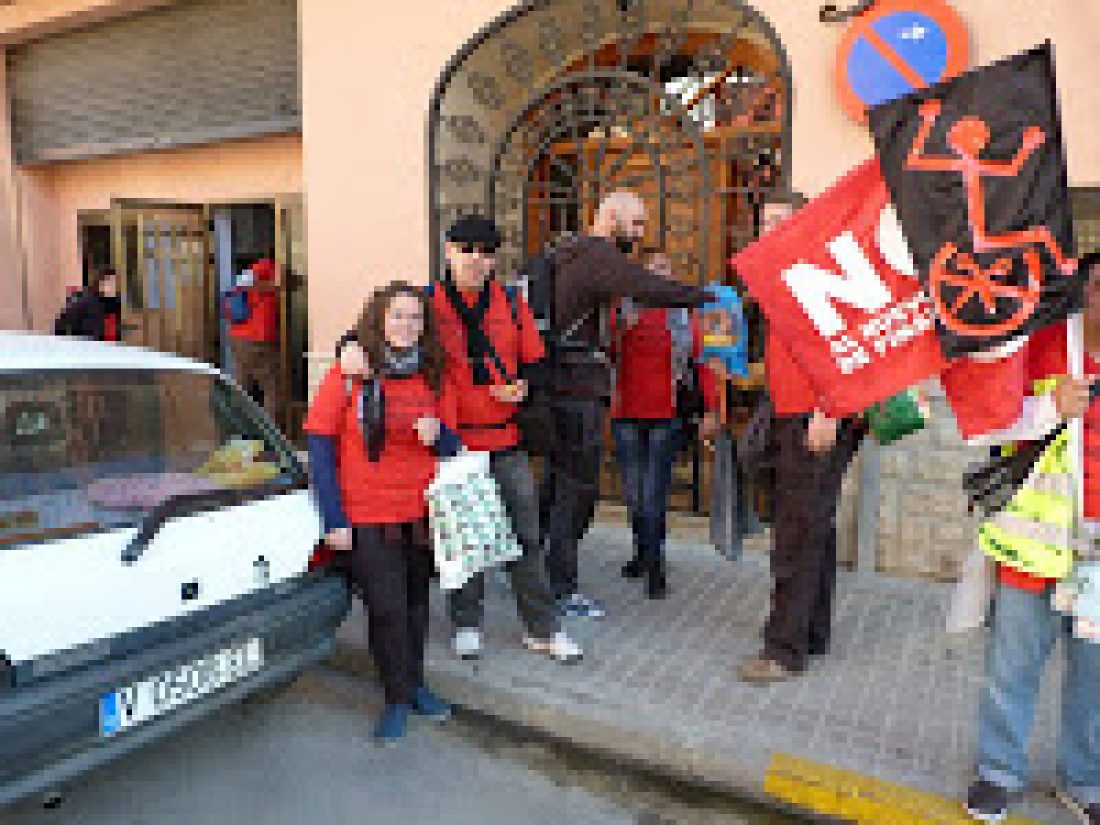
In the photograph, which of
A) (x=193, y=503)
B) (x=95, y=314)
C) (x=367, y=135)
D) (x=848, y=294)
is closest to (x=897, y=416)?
(x=848, y=294)

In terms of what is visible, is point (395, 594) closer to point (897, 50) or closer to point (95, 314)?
point (897, 50)

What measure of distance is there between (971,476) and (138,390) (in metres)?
2.80

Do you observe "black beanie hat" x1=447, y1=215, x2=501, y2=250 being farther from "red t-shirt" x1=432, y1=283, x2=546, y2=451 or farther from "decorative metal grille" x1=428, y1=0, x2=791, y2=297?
"decorative metal grille" x1=428, y1=0, x2=791, y2=297

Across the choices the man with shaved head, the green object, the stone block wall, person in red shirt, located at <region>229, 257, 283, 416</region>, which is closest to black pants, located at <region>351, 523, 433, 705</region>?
the man with shaved head

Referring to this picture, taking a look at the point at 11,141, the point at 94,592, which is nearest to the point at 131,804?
the point at 94,592

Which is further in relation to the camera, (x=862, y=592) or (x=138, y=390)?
(x=862, y=592)

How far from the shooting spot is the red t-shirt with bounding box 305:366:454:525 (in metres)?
2.97

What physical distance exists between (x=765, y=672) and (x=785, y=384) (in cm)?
121

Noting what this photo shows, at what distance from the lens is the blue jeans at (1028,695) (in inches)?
93.9

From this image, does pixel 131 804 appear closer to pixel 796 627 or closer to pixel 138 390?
pixel 138 390

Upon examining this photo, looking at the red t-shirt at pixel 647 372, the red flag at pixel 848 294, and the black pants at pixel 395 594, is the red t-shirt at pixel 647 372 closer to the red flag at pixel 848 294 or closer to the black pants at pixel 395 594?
the black pants at pixel 395 594

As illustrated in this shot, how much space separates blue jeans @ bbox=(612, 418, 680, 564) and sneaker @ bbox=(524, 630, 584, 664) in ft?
2.83

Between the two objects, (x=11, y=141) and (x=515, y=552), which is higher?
(x=11, y=141)

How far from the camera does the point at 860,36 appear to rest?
4445 mm
